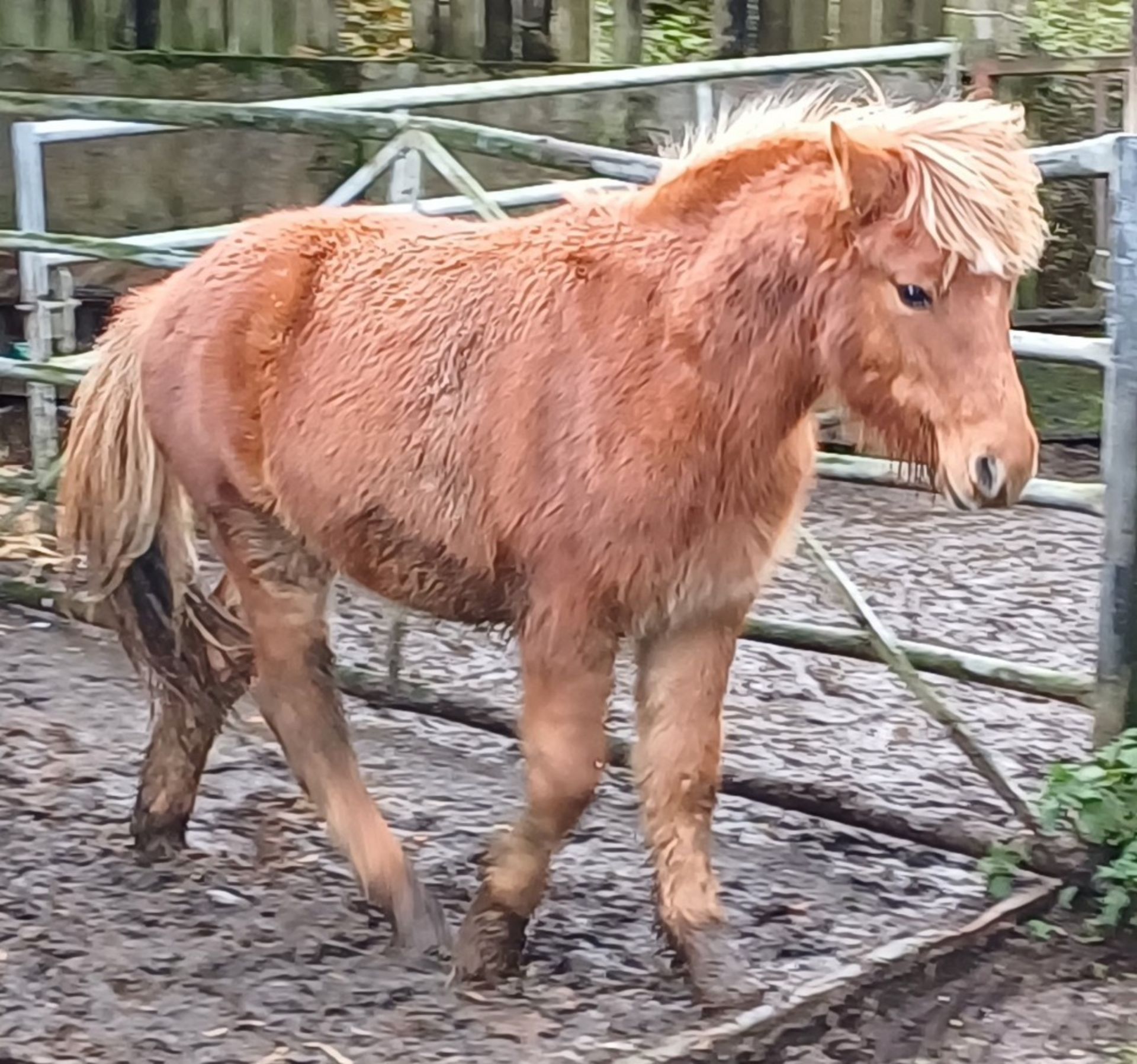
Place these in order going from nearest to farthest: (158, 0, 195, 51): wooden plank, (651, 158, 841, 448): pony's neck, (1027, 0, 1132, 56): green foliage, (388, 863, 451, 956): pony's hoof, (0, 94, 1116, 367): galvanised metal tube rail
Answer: (651, 158, 841, 448): pony's neck < (388, 863, 451, 956): pony's hoof < (0, 94, 1116, 367): galvanised metal tube rail < (158, 0, 195, 51): wooden plank < (1027, 0, 1132, 56): green foliage

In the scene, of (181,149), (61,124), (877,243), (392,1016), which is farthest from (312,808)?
(181,149)

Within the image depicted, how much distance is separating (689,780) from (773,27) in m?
4.74

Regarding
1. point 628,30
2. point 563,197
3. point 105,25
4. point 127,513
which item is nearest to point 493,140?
point 563,197

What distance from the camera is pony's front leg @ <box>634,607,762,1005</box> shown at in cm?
332

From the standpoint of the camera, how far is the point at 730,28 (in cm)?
752

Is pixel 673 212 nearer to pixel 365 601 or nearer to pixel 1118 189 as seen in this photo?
pixel 1118 189

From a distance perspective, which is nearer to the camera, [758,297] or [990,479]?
[990,479]

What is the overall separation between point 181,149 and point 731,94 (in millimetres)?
1985

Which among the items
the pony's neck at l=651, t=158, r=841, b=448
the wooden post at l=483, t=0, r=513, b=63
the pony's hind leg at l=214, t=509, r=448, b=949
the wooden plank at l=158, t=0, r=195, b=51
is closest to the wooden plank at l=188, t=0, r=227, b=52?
the wooden plank at l=158, t=0, r=195, b=51

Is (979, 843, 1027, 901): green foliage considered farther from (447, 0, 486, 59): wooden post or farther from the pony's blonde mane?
(447, 0, 486, 59): wooden post

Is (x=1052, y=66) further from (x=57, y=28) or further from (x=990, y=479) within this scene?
(x=990, y=479)

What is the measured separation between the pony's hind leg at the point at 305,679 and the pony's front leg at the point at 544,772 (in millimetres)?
243

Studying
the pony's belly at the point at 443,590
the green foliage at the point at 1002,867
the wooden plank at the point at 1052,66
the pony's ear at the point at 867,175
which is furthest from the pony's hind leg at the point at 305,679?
the wooden plank at the point at 1052,66

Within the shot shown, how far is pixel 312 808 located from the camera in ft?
13.5
